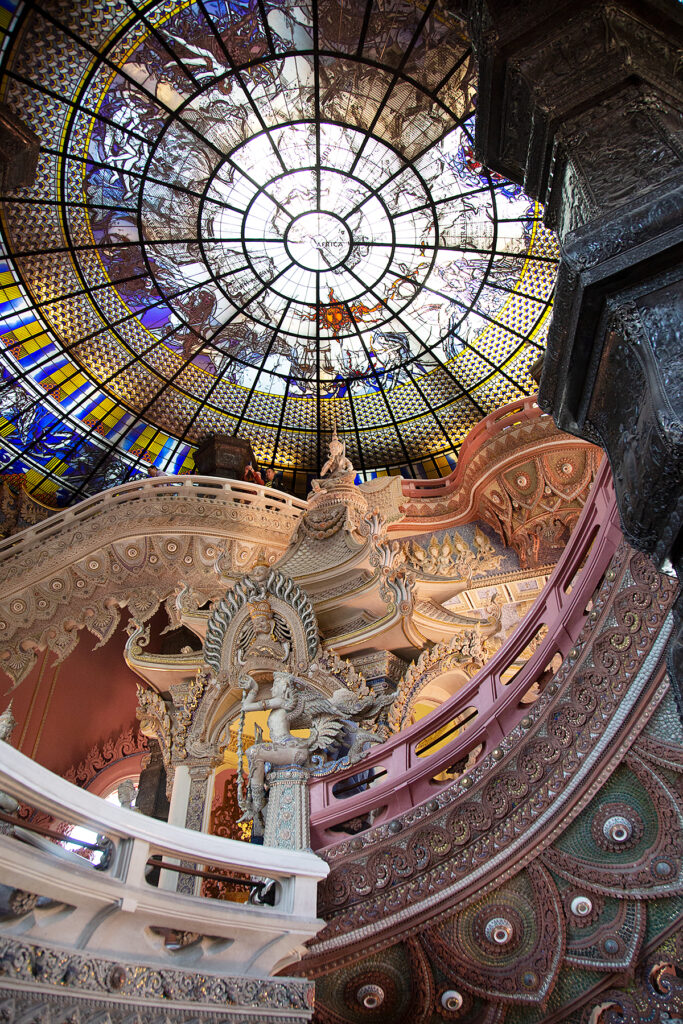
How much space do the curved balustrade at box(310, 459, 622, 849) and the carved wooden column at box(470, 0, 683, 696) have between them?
4.04 feet

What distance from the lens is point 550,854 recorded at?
14.8 feet

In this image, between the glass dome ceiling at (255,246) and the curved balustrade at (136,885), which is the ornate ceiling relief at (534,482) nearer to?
the glass dome ceiling at (255,246)

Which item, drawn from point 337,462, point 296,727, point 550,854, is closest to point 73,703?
point 337,462

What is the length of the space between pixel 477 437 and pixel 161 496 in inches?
270

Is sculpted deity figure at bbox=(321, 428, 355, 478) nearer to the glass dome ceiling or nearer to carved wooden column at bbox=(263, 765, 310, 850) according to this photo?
the glass dome ceiling

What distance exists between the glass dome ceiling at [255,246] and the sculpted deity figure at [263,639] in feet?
26.9

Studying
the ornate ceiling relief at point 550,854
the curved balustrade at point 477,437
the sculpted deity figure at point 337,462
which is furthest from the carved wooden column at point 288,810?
the curved balustrade at point 477,437

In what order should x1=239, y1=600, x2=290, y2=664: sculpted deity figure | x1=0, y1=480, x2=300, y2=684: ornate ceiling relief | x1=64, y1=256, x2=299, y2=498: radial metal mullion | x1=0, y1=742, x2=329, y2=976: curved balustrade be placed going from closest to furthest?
x1=0, y1=742, x2=329, y2=976: curved balustrade → x1=239, y1=600, x2=290, y2=664: sculpted deity figure → x1=0, y1=480, x2=300, y2=684: ornate ceiling relief → x1=64, y1=256, x2=299, y2=498: radial metal mullion

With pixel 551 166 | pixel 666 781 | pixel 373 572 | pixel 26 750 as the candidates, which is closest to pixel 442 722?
pixel 666 781

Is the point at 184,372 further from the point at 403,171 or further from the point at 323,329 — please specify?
the point at 403,171

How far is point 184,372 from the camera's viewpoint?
17.1 m

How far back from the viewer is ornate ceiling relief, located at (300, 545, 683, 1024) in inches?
165

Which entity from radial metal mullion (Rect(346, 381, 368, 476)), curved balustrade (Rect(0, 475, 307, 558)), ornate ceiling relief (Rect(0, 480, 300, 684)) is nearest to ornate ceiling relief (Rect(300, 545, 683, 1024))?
ornate ceiling relief (Rect(0, 480, 300, 684))

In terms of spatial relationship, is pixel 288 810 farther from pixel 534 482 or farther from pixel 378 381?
pixel 378 381
